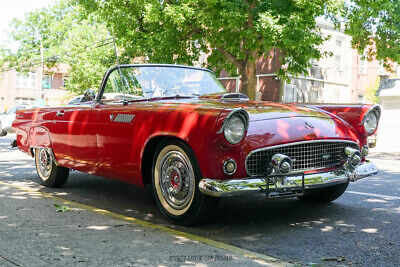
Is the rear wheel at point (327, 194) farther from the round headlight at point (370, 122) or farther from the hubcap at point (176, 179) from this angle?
the hubcap at point (176, 179)

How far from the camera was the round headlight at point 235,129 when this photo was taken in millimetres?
4000

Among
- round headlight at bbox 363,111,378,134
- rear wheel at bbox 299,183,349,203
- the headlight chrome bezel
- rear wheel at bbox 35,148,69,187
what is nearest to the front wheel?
the headlight chrome bezel

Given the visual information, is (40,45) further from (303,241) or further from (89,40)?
(303,241)

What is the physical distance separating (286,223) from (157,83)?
6.97 ft

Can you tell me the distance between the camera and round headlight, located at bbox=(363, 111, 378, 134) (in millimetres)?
5094

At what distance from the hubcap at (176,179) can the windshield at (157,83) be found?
1.09m

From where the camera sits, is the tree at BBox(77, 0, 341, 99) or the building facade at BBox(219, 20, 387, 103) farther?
the building facade at BBox(219, 20, 387, 103)

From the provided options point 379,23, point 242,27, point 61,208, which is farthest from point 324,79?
point 61,208

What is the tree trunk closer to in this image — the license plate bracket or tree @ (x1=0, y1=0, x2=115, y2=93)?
the license plate bracket

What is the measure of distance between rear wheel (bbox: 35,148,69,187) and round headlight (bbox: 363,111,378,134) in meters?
3.90

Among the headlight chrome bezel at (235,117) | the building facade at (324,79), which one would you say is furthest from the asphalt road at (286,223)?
the building facade at (324,79)

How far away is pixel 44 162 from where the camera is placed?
6812mm

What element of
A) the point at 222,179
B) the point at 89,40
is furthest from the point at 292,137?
the point at 89,40

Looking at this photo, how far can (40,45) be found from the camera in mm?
44312
